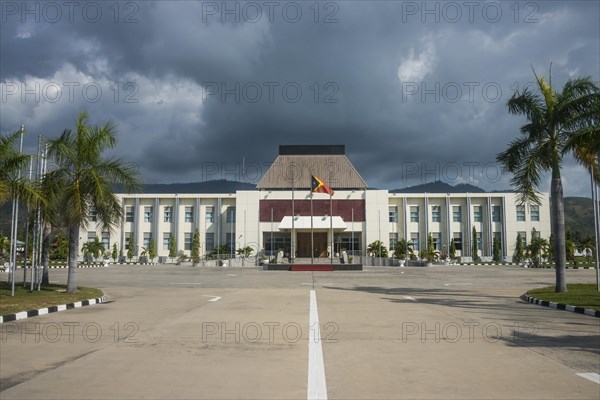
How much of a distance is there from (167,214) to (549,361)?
64464 millimetres

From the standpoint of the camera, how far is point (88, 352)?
8219 mm

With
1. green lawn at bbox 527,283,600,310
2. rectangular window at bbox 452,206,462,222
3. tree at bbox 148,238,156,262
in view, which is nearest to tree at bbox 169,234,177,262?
tree at bbox 148,238,156,262

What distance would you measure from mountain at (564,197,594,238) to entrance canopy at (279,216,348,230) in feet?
398

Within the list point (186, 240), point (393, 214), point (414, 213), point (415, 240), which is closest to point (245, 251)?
point (186, 240)

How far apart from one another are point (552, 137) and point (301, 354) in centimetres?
1604

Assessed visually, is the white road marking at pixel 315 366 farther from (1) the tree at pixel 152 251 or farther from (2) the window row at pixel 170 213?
(2) the window row at pixel 170 213

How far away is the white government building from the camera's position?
2478 inches

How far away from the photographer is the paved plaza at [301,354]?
19.5 feet

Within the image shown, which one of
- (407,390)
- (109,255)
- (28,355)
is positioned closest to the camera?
(407,390)

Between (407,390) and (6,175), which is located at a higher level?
(6,175)

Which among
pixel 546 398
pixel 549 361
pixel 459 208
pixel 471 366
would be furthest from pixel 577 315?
pixel 459 208

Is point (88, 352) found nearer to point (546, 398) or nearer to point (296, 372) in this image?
point (296, 372)

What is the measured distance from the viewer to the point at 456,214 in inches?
2665

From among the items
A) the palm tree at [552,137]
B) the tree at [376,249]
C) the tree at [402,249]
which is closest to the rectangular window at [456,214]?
the tree at [402,249]
